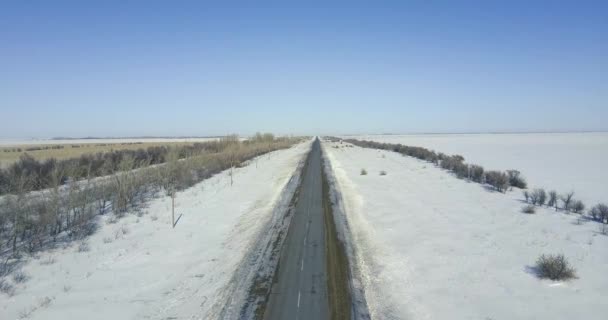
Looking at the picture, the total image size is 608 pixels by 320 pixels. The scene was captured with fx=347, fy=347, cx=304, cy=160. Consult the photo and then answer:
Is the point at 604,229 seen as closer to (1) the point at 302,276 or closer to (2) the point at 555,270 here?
(2) the point at 555,270

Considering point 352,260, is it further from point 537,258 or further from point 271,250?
point 537,258

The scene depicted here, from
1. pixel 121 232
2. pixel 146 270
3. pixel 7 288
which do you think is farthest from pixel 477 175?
pixel 7 288

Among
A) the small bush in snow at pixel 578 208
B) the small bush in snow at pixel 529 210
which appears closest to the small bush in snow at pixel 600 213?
the small bush in snow at pixel 578 208

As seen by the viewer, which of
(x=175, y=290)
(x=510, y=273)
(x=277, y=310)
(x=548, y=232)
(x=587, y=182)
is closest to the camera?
(x=277, y=310)

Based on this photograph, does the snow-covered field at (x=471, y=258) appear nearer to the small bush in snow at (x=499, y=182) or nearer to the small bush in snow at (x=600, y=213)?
the small bush in snow at (x=600, y=213)

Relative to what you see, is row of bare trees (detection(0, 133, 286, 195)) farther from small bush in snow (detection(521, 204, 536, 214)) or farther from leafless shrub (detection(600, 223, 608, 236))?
leafless shrub (detection(600, 223, 608, 236))

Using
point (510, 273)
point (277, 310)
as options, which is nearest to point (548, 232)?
point (510, 273)

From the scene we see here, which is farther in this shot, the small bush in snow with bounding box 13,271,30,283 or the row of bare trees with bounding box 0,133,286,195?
the row of bare trees with bounding box 0,133,286,195

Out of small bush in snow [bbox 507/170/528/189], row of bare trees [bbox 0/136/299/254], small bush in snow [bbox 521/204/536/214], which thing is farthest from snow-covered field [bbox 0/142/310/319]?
small bush in snow [bbox 507/170/528/189]
